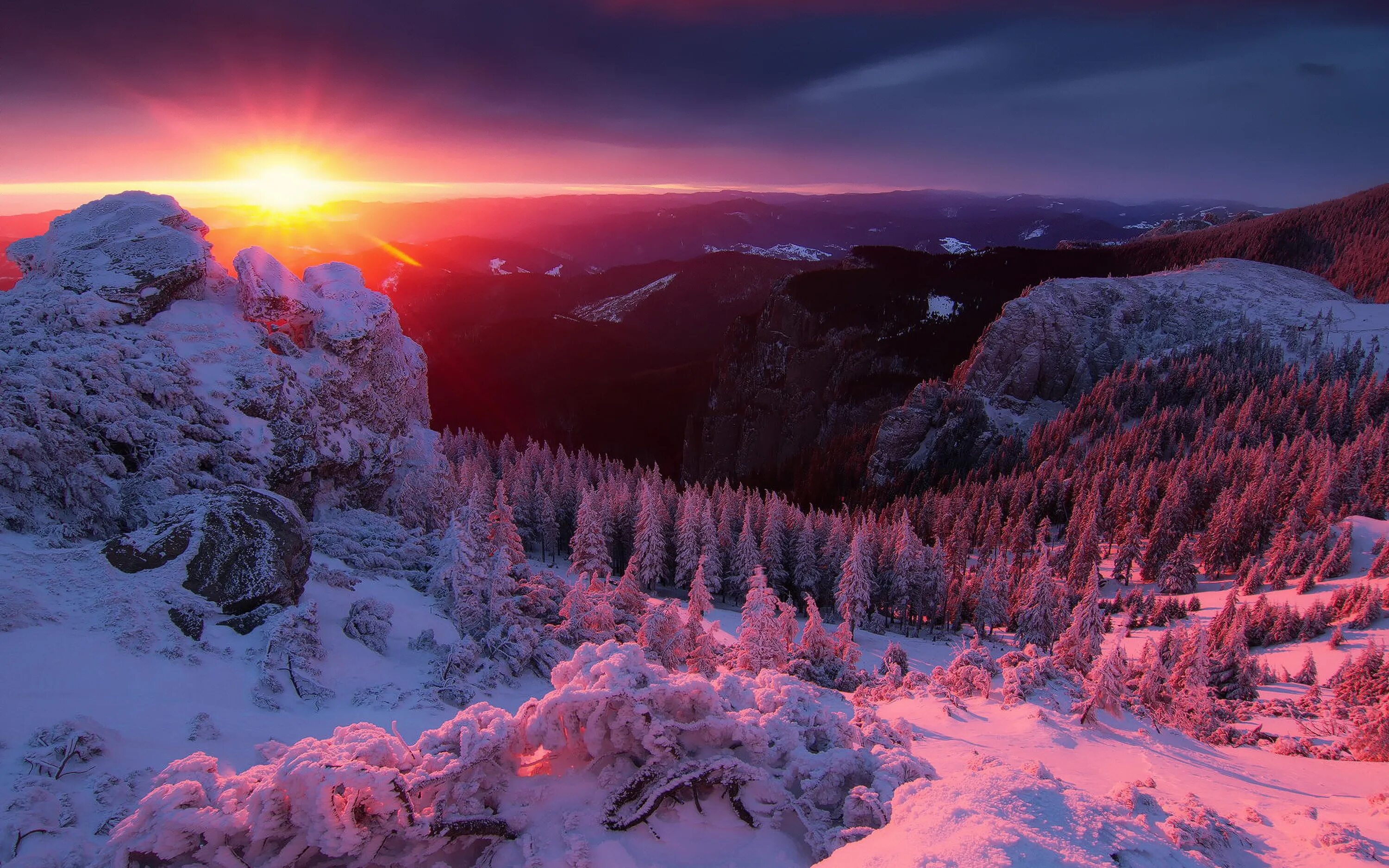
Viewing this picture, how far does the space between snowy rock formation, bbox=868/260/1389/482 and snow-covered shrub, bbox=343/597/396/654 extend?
75615 mm

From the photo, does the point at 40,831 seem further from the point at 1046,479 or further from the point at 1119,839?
the point at 1046,479

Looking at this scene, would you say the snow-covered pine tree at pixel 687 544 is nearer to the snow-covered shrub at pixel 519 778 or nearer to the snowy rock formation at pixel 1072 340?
the snow-covered shrub at pixel 519 778

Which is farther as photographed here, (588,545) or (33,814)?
(588,545)

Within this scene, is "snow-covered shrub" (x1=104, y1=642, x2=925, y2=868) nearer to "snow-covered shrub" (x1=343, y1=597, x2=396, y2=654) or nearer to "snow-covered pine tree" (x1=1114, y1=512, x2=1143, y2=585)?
"snow-covered shrub" (x1=343, y1=597, x2=396, y2=654)

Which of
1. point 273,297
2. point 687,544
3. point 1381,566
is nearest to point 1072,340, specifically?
point 1381,566

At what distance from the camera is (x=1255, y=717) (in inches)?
780

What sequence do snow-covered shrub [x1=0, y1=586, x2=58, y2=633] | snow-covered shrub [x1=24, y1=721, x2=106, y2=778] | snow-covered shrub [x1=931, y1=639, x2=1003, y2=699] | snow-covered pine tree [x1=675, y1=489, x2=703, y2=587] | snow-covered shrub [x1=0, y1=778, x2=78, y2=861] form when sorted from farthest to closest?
snow-covered pine tree [x1=675, y1=489, x2=703, y2=587]
snow-covered shrub [x1=931, y1=639, x2=1003, y2=699]
snow-covered shrub [x1=0, y1=586, x2=58, y2=633]
snow-covered shrub [x1=24, y1=721, x2=106, y2=778]
snow-covered shrub [x1=0, y1=778, x2=78, y2=861]

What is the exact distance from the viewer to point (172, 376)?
19.8 meters

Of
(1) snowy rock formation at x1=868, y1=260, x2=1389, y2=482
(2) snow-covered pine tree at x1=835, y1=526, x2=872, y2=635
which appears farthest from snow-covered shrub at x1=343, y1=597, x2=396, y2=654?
(1) snowy rock formation at x1=868, y1=260, x2=1389, y2=482

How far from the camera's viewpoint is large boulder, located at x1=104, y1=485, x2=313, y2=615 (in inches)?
545

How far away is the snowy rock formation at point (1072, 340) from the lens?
85.6 metres

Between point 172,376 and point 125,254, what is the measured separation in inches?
253

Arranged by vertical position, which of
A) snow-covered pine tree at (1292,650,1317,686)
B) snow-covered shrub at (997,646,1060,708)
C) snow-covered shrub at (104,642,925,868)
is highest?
snow-covered shrub at (104,642,925,868)

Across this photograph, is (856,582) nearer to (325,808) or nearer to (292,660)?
(292,660)
